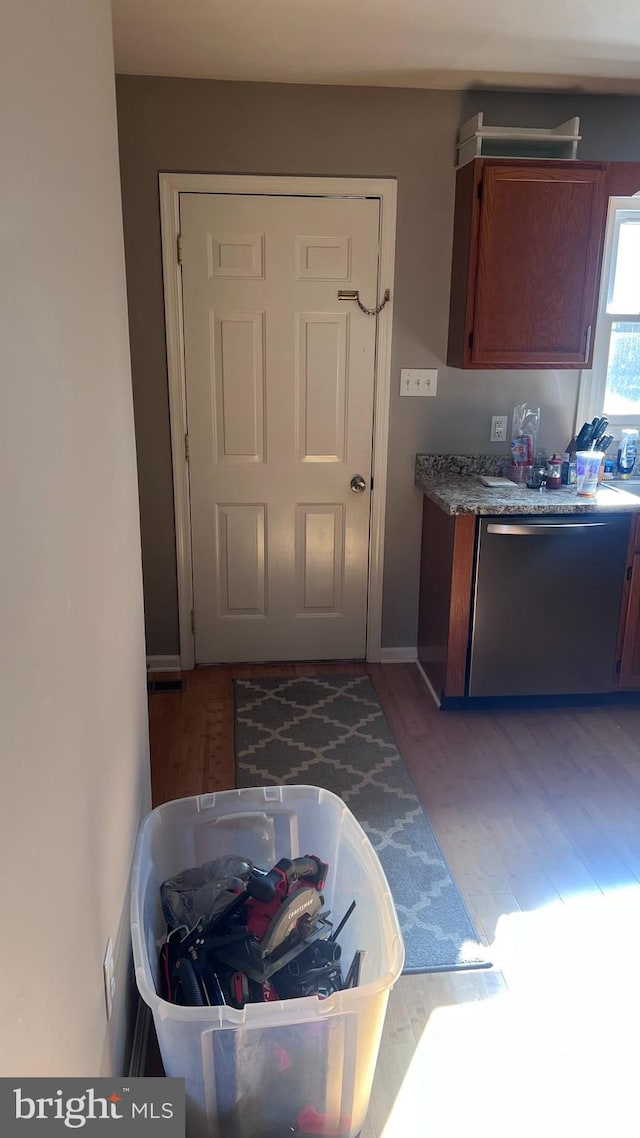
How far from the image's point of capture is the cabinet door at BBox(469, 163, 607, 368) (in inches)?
124

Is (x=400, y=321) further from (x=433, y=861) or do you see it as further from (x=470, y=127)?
(x=433, y=861)

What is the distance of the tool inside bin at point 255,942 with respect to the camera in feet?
5.49

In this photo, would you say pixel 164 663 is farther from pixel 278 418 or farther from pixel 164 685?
pixel 278 418

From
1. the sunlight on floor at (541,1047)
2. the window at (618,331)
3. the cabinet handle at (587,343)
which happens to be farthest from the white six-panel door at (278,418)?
the sunlight on floor at (541,1047)

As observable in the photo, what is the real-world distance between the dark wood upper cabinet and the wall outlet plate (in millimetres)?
362

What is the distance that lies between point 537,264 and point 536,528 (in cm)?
103

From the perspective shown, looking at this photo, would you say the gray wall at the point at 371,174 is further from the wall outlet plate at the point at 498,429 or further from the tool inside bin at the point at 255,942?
the tool inside bin at the point at 255,942

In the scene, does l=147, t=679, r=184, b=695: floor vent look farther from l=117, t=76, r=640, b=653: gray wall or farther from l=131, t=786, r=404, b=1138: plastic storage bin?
l=131, t=786, r=404, b=1138: plastic storage bin

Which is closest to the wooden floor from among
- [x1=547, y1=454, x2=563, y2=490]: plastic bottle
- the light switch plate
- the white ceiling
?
[x1=547, y1=454, x2=563, y2=490]: plastic bottle

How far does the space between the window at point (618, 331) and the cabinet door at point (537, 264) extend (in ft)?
1.13

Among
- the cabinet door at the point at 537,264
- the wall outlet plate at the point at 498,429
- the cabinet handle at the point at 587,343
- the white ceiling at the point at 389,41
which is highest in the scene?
the white ceiling at the point at 389,41

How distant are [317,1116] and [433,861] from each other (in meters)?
0.99

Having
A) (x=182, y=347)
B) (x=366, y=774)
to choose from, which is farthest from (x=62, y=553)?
(x=182, y=347)

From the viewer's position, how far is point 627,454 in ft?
11.9
